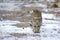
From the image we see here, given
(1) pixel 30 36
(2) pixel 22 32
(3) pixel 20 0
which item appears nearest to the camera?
(1) pixel 30 36

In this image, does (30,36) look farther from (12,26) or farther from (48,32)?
(12,26)

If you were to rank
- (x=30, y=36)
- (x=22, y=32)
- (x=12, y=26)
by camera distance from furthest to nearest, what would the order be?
(x=12, y=26) → (x=22, y=32) → (x=30, y=36)

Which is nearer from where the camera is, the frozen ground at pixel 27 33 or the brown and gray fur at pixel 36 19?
the frozen ground at pixel 27 33

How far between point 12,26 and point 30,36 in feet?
2.28

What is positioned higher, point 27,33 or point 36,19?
point 36,19

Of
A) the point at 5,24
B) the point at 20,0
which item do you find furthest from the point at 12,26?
the point at 20,0

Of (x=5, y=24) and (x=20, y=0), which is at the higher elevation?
(x=5, y=24)

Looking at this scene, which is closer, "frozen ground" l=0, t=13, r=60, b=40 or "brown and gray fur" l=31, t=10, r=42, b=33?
"frozen ground" l=0, t=13, r=60, b=40

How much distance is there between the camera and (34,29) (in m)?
2.87

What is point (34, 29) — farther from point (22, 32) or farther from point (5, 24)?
point (5, 24)

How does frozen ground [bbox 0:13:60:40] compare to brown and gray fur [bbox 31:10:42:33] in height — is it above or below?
below

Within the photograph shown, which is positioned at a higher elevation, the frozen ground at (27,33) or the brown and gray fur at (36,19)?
the brown and gray fur at (36,19)

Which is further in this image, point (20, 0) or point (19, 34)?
point (20, 0)

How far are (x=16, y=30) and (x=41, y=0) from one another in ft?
17.3
